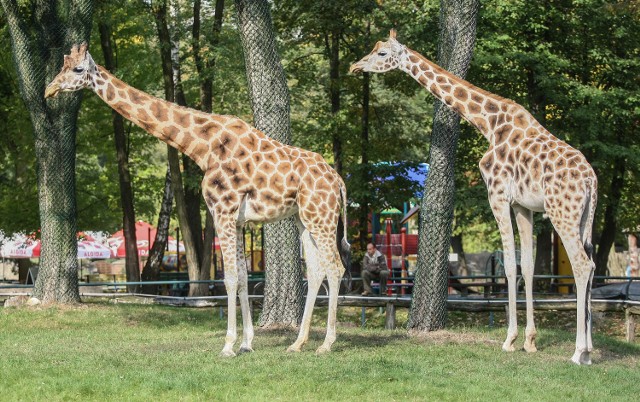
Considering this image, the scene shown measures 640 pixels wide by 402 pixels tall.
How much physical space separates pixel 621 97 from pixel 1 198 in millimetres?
19471

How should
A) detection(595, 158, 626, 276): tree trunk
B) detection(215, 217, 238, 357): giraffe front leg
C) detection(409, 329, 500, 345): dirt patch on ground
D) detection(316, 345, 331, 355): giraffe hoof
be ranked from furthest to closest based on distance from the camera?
detection(595, 158, 626, 276): tree trunk → detection(409, 329, 500, 345): dirt patch on ground → detection(316, 345, 331, 355): giraffe hoof → detection(215, 217, 238, 357): giraffe front leg

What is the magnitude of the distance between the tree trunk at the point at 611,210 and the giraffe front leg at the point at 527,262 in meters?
18.1

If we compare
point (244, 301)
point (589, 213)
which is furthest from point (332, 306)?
point (589, 213)

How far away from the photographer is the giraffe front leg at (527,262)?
51.5 feet

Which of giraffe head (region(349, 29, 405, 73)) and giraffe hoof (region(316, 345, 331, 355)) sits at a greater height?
giraffe head (region(349, 29, 405, 73))

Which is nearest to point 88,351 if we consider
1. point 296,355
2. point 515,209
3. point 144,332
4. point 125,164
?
point 296,355

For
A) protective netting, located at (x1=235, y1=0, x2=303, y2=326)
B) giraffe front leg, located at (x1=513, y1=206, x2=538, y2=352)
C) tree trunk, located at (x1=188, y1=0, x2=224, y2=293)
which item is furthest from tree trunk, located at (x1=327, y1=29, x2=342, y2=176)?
giraffe front leg, located at (x1=513, y1=206, x2=538, y2=352)

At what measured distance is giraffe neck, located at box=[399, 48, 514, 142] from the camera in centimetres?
1606

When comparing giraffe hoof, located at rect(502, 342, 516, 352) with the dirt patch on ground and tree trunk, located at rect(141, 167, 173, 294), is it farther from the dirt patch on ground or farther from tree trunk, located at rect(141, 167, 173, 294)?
tree trunk, located at rect(141, 167, 173, 294)

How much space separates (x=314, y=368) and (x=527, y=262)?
415cm

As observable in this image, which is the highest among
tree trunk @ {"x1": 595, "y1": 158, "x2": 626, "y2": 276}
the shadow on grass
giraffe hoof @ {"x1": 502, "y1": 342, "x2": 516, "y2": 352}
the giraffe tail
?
tree trunk @ {"x1": 595, "y1": 158, "x2": 626, "y2": 276}

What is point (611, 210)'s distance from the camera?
115 feet

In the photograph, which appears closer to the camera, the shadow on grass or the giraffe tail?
the giraffe tail

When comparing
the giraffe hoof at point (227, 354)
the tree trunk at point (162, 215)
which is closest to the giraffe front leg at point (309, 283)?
the giraffe hoof at point (227, 354)
